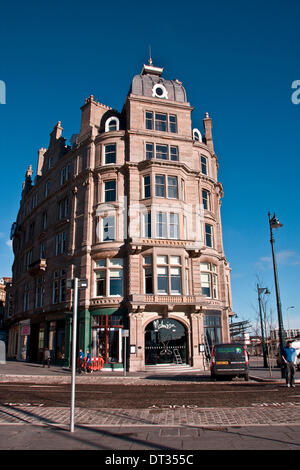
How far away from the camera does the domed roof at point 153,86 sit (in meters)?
34.2

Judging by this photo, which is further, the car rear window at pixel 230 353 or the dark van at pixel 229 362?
the car rear window at pixel 230 353

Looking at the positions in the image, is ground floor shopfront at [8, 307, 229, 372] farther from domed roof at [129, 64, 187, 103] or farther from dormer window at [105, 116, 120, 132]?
domed roof at [129, 64, 187, 103]

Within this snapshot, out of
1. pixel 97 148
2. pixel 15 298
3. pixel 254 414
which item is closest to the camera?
pixel 254 414

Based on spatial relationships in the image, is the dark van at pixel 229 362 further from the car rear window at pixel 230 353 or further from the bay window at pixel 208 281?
the bay window at pixel 208 281

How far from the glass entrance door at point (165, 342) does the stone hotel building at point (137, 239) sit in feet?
0.24

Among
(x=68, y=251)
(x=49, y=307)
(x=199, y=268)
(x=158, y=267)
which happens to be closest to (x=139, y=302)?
(x=158, y=267)

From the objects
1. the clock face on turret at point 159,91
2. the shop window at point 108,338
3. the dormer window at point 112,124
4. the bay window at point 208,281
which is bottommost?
the shop window at point 108,338

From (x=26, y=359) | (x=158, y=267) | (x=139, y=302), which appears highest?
(x=158, y=267)

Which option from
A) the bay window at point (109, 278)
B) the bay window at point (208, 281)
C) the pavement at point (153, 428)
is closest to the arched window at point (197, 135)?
the bay window at point (208, 281)

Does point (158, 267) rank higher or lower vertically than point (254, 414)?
higher

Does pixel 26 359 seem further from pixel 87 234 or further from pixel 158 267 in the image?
pixel 158 267

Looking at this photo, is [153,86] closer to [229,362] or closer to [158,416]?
[229,362]

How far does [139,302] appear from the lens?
1075 inches
